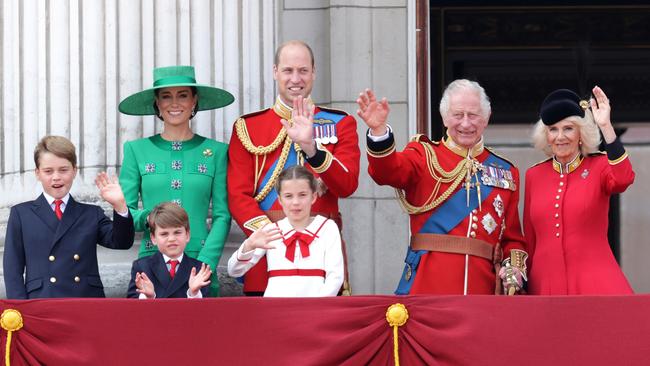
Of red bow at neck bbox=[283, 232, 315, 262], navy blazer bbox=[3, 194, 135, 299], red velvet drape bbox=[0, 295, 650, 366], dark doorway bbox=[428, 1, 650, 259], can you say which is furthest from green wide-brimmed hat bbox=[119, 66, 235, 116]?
dark doorway bbox=[428, 1, 650, 259]

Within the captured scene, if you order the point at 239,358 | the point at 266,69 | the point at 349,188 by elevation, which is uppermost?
the point at 266,69

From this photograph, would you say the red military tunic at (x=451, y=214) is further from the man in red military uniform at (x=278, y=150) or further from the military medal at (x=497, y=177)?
the man in red military uniform at (x=278, y=150)

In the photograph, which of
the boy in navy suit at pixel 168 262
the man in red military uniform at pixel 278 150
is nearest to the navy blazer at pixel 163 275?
the boy in navy suit at pixel 168 262

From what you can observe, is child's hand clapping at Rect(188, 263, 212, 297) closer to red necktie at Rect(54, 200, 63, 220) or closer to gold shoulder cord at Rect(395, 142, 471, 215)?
red necktie at Rect(54, 200, 63, 220)

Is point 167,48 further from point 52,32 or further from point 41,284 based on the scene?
point 41,284

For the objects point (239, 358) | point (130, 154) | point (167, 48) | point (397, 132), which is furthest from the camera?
point (397, 132)

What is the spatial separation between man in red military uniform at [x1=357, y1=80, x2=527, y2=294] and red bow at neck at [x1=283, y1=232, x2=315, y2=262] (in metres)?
0.48

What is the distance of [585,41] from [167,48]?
408 centimetres

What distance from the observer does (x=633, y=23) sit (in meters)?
11.4

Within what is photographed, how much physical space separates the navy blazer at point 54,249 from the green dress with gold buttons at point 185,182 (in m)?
0.28

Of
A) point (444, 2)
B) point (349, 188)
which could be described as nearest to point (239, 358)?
point (349, 188)

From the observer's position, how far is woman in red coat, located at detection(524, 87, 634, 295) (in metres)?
7.28

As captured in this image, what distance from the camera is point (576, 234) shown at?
732 centimetres

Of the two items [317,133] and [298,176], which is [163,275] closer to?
[298,176]
